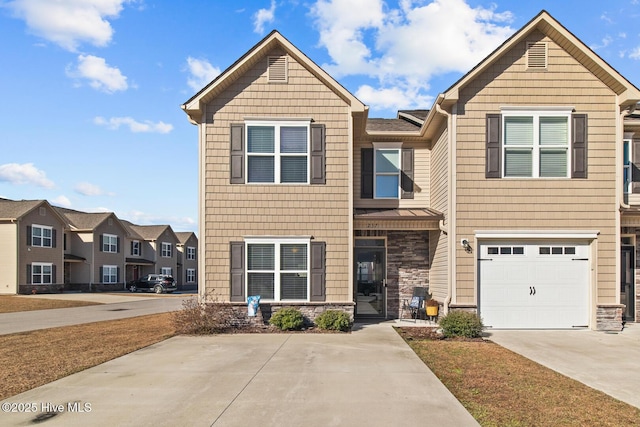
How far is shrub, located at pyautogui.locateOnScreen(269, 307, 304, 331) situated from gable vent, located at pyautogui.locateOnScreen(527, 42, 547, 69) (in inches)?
372

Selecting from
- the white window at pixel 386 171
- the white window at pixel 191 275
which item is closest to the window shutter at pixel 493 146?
the white window at pixel 386 171

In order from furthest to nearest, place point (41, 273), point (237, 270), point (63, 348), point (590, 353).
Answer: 1. point (41, 273)
2. point (237, 270)
3. point (63, 348)
4. point (590, 353)

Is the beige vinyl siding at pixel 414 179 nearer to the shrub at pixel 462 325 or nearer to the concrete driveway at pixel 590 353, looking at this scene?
the shrub at pixel 462 325

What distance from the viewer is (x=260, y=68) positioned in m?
13.5

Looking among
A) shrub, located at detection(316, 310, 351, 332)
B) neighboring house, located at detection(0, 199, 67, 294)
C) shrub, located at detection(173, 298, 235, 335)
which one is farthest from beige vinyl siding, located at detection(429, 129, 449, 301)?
neighboring house, located at detection(0, 199, 67, 294)

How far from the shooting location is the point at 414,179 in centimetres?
1531

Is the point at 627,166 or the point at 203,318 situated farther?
the point at 627,166

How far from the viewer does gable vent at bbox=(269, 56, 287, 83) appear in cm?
1346

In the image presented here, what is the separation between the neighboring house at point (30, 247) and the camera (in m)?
32.7

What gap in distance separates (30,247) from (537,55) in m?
34.7

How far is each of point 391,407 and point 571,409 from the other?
2335 mm

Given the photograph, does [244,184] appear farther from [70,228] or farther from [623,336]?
[70,228]

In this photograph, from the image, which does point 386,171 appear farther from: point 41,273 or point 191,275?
point 191,275

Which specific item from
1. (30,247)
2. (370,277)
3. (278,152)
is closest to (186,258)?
(30,247)
